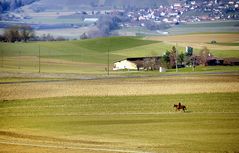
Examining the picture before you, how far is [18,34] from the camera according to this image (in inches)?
2992

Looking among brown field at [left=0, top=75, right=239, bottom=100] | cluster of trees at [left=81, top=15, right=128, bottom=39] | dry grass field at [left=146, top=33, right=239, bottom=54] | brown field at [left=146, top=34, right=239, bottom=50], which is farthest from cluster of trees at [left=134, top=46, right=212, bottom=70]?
cluster of trees at [left=81, top=15, right=128, bottom=39]

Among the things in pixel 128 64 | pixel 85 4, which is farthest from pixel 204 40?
pixel 85 4

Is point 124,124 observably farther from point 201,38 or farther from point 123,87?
point 201,38

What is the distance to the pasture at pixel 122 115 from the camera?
19281mm

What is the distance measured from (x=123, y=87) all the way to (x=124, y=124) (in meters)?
11.6

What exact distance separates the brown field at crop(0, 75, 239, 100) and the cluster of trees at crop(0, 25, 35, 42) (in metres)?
33.8

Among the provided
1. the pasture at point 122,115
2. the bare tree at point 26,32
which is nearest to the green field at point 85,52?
the bare tree at point 26,32

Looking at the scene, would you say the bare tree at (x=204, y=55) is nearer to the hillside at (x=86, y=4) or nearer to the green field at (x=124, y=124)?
the green field at (x=124, y=124)

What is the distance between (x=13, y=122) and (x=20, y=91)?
8.69 metres

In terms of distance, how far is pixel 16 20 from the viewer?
79688mm

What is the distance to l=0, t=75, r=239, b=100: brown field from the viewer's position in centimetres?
3222

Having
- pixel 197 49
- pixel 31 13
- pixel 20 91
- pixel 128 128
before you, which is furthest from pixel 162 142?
pixel 31 13

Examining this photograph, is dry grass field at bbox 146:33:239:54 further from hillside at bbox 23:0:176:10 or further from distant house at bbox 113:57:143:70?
hillside at bbox 23:0:176:10

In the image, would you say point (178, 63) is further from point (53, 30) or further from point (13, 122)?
point (53, 30)
